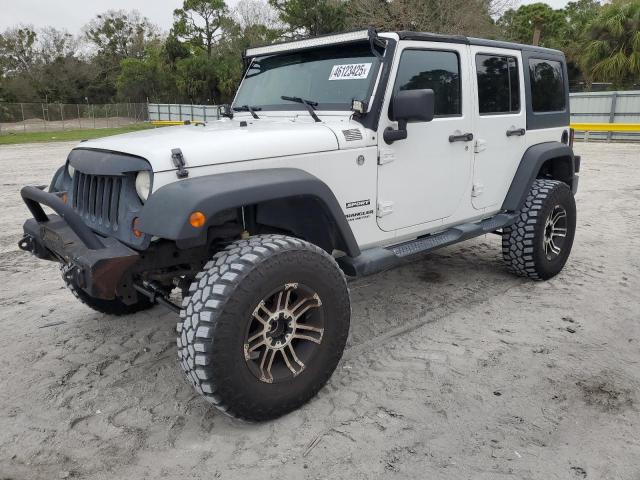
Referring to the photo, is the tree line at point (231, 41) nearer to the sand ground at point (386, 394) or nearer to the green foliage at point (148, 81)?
the green foliage at point (148, 81)

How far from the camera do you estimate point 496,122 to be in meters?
4.35

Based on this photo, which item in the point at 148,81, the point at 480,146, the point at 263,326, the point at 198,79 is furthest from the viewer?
the point at 148,81

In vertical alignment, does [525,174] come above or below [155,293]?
above

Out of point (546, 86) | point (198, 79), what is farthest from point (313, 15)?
point (546, 86)

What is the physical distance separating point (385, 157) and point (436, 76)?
848 mm

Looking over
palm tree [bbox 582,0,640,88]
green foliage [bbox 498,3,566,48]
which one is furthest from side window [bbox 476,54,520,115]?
green foliage [bbox 498,3,566,48]

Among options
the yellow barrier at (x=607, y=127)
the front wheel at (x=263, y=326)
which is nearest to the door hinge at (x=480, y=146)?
the front wheel at (x=263, y=326)

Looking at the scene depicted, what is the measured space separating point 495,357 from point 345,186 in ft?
5.11

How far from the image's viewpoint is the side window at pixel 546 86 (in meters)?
4.82

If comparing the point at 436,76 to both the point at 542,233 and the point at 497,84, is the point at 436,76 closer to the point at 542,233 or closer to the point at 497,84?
the point at 497,84

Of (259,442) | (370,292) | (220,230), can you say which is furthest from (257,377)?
(370,292)

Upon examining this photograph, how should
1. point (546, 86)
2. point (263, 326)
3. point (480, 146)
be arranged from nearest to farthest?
1. point (263, 326)
2. point (480, 146)
3. point (546, 86)

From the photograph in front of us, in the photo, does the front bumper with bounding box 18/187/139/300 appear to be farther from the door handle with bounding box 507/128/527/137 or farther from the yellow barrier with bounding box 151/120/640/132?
the yellow barrier with bounding box 151/120/640/132

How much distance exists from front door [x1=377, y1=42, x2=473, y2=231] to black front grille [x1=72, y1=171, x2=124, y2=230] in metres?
1.63
